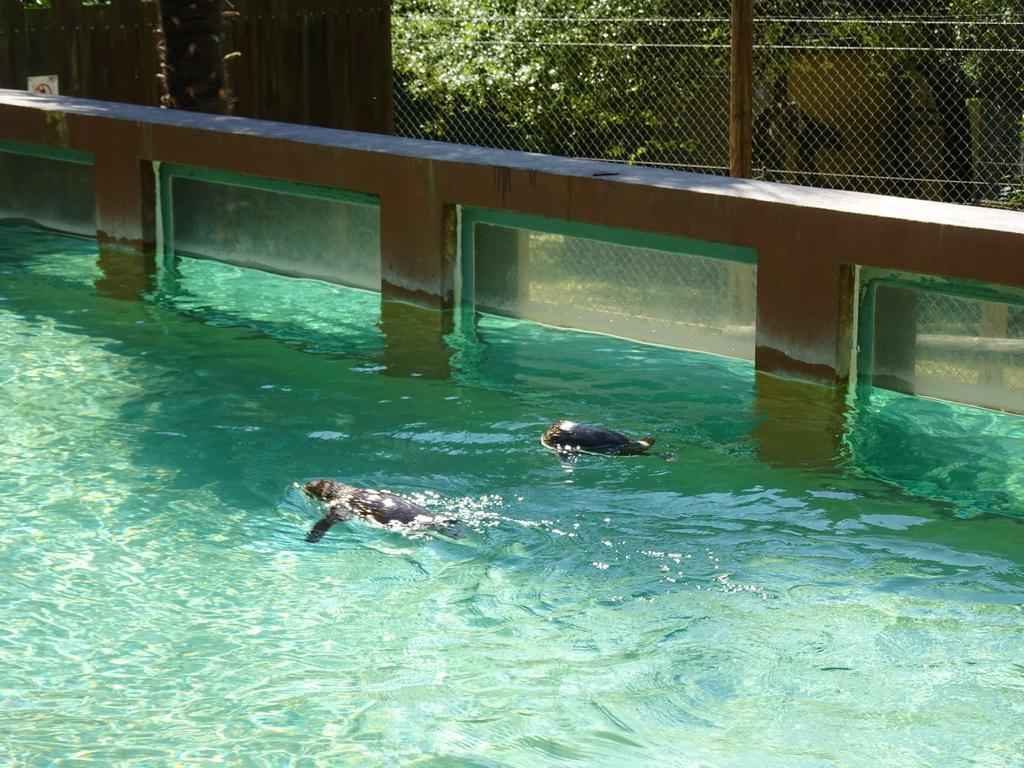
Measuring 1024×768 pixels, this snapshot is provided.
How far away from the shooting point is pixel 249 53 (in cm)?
1315

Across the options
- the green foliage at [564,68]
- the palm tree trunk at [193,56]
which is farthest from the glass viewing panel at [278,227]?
the green foliage at [564,68]

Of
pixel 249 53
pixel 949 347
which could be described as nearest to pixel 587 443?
pixel 949 347

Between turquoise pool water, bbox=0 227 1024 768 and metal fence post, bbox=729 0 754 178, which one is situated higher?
metal fence post, bbox=729 0 754 178

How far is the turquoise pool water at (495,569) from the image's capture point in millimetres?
4199

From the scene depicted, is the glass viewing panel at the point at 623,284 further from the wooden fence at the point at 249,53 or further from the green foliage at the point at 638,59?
the wooden fence at the point at 249,53

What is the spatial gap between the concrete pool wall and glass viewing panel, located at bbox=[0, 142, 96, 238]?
0.18 meters

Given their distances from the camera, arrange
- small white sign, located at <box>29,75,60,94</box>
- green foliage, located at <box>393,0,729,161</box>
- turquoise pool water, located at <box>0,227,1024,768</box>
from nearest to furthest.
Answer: turquoise pool water, located at <box>0,227,1024,768</box> → green foliage, located at <box>393,0,729,161</box> → small white sign, located at <box>29,75,60,94</box>

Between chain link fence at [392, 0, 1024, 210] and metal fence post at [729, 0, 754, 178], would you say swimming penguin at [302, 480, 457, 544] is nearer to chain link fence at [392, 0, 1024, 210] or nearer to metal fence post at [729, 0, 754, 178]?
metal fence post at [729, 0, 754, 178]

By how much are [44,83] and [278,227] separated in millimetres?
4499

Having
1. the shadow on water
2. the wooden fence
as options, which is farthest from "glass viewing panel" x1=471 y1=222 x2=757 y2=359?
the wooden fence

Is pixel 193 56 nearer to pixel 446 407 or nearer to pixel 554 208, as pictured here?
pixel 554 208

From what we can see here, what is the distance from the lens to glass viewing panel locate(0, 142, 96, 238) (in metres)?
11.1

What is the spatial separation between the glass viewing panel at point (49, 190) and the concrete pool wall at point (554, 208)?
0.61 ft

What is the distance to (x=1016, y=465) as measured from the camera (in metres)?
6.43
